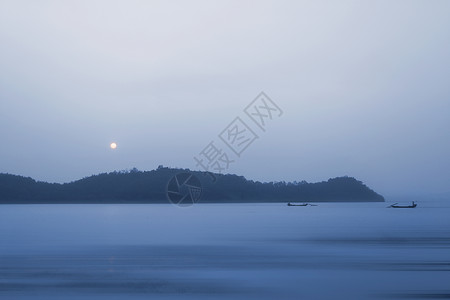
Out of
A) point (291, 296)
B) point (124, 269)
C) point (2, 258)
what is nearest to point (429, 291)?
point (291, 296)

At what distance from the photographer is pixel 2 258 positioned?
65.1 ft

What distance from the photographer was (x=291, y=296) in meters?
13.1

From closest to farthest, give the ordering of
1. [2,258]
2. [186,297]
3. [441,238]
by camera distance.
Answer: [186,297], [2,258], [441,238]

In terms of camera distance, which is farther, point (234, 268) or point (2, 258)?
point (2, 258)

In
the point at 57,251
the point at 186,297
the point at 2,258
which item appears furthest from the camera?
the point at 57,251

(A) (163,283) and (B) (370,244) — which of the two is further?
(B) (370,244)

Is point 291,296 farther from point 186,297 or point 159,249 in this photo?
point 159,249

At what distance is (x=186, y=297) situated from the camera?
12883 millimetres

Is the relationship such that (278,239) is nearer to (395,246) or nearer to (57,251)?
(395,246)

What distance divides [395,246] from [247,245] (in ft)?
21.7

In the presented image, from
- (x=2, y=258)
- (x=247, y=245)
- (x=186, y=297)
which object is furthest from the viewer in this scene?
(x=247, y=245)

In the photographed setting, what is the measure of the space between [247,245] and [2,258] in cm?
1069

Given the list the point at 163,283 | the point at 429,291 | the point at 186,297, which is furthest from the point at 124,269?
the point at 429,291

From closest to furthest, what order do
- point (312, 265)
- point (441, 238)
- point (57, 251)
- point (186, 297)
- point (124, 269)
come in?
point (186, 297), point (124, 269), point (312, 265), point (57, 251), point (441, 238)
